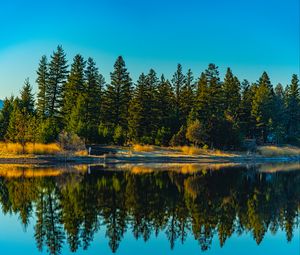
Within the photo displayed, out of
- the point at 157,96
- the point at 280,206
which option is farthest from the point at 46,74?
the point at 280,206

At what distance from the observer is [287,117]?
7981 cm

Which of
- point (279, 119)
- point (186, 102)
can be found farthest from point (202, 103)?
point (279, 119)

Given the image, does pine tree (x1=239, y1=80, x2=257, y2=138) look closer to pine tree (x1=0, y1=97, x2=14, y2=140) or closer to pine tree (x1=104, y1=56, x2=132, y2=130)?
pine tree (x1=104, y1=56, x2=132, y2=130)

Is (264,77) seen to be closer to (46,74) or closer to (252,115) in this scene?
(252,115)

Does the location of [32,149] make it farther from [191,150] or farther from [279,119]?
[279,119]

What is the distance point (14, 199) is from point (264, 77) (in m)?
66.4

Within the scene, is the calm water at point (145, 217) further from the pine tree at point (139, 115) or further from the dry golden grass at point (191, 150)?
the pine tree at point (139, 115)

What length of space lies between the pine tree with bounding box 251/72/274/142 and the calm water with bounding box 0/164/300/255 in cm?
4691

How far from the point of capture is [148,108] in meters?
63.2

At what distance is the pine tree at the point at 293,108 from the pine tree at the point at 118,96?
34.3 metres

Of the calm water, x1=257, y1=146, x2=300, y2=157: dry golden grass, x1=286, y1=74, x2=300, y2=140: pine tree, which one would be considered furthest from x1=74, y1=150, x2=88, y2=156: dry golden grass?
x1=286, y1=74, x2=300, y2=140: pine tree

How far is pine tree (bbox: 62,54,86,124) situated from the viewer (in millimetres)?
61125

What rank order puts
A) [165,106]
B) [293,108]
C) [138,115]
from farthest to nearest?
[293,108] < [165,106] < [138,115]

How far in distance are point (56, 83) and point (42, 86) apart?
242 cm
